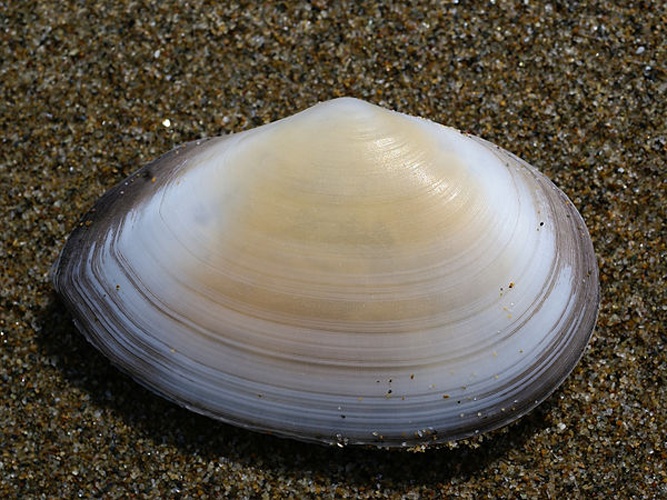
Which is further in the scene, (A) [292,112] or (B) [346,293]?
(A) [292,112]

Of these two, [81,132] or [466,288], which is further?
[81,132]

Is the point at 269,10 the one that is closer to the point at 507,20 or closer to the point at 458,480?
the point at 507,20

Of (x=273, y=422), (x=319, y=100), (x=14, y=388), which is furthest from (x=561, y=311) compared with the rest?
(x=14, y=388)

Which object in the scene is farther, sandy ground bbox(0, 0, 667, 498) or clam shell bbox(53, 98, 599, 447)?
sandy ground bbox(0, 0, 667, 498)

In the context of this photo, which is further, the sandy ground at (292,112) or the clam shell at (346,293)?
→ the sandy ground at (292,112)
